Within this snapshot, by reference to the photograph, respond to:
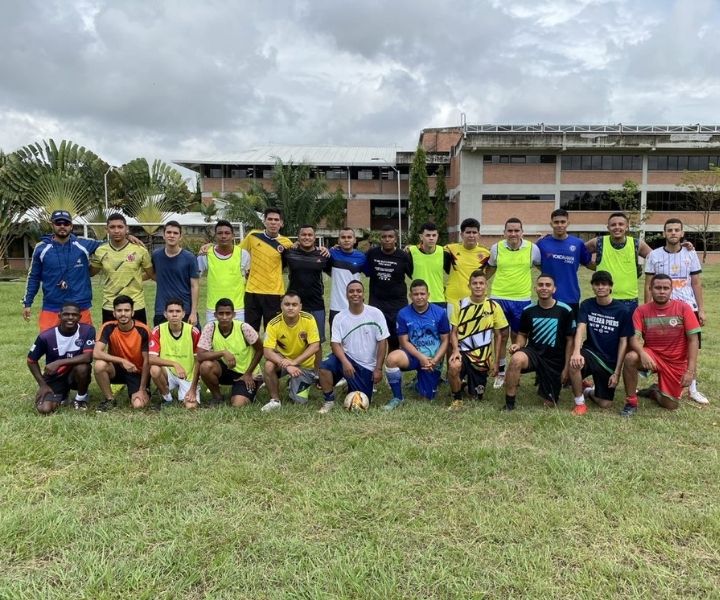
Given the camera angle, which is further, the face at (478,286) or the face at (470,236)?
the face at (470,236)

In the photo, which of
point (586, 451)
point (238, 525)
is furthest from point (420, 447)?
point (238, 525)

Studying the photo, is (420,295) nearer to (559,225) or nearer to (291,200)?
(559,225)

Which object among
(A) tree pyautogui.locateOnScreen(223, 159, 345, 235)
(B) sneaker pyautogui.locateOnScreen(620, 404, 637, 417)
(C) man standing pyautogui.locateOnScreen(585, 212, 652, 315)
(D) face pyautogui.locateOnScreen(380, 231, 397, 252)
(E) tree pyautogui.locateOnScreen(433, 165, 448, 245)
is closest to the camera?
(B) sneaker pyautogui.locateOnScreen(620, 404, 637, 417)

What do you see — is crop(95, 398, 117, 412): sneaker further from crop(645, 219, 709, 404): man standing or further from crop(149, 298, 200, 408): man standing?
crop(645, 219, 709, 404): man standing

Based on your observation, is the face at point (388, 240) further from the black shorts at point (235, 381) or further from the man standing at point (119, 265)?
the man standing at point (119, 265)

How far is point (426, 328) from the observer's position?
5.66m

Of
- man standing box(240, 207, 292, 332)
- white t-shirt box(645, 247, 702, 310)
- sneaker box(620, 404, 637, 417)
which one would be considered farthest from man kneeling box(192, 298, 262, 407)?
white t-shirt box(645, 247, 702, 310)

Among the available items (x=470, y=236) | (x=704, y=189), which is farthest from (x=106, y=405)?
(x=704, y=189)

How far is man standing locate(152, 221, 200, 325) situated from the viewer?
19.2 ft

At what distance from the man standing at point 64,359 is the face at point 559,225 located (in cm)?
509

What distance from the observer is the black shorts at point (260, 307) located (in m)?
6.19

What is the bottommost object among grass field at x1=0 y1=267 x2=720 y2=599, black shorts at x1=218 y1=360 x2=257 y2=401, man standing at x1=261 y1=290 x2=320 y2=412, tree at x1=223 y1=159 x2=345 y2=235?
grass field at x1=0 y1=267 x2=720 y2=599

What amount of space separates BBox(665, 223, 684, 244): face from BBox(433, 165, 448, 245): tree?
102 ft

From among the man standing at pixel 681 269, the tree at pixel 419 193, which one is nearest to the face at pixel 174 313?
the man standing at pixel 681 269
